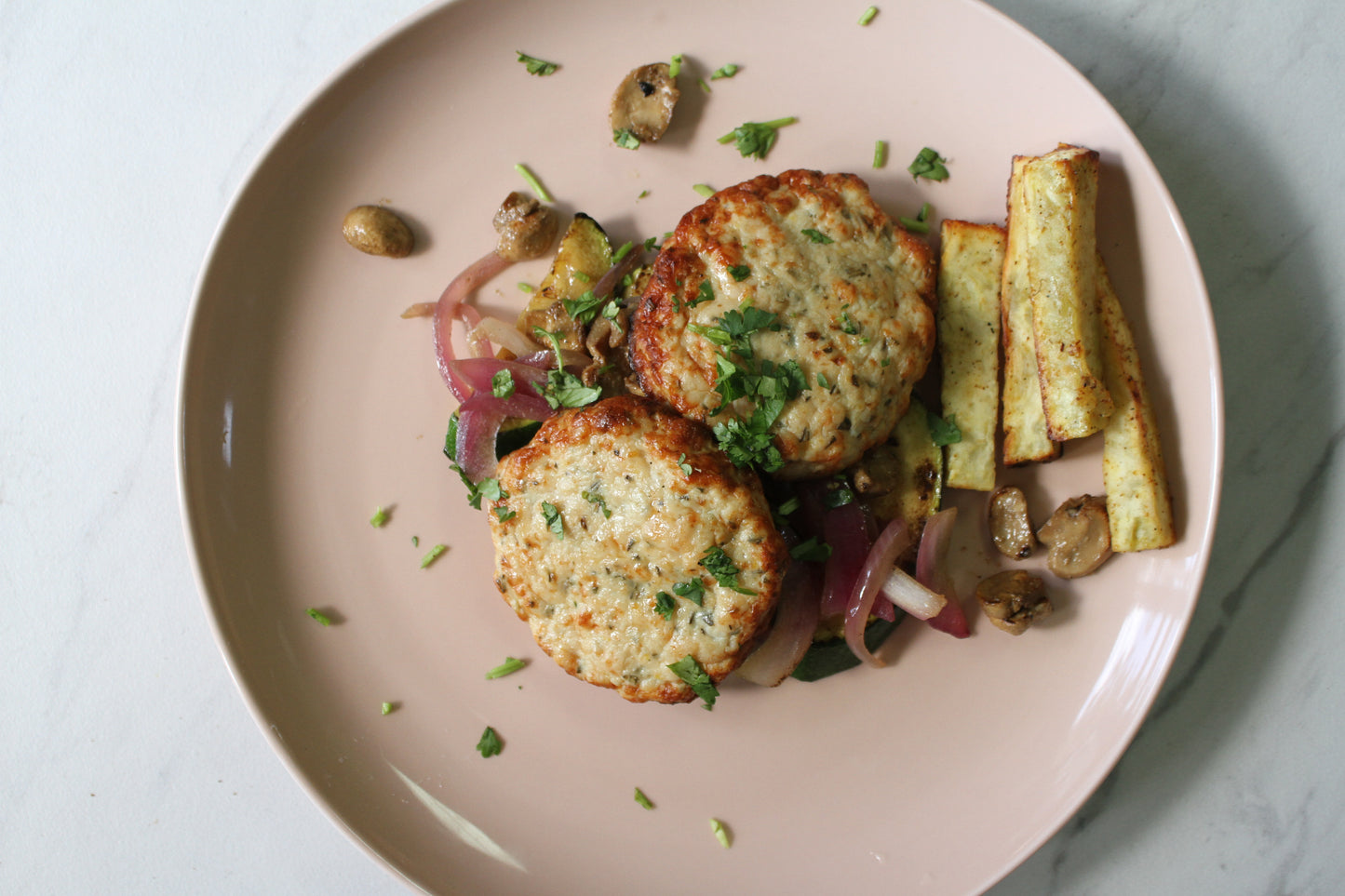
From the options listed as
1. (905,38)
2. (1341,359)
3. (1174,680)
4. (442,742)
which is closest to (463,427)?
(442,742)

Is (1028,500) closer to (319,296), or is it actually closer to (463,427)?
(463,427)

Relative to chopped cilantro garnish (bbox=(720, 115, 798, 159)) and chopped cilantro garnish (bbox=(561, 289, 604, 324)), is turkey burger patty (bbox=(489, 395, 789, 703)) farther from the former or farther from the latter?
chopped cilantro garnish (bbox=(720, 115, 798, 159))

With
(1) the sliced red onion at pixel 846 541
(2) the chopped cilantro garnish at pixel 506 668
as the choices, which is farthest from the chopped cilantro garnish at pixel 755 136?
(2) the chopped cilantro garnish at pixel 506 668

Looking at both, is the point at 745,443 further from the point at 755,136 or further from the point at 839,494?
the point at 755,136

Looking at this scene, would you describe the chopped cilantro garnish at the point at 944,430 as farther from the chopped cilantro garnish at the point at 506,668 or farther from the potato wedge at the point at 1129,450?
the chopped cilantro garnish at the point at 506,668

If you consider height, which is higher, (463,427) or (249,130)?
(249,130)

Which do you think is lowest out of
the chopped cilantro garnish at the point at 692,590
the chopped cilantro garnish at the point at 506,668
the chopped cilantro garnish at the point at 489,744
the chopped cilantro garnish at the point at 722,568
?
the chopped cilantro garnish at the point at 489,744
